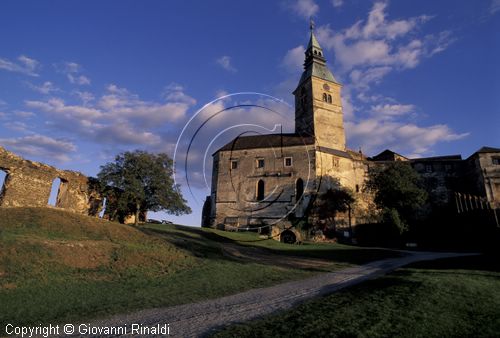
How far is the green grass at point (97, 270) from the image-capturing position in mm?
11500

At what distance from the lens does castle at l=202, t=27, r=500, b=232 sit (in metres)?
46.1

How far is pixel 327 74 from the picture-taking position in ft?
188

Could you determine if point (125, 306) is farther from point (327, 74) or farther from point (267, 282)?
point (327, 74)

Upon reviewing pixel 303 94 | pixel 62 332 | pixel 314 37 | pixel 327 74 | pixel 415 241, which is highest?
pixel 314 37

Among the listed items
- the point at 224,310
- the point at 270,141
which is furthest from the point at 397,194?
the point at 224,310

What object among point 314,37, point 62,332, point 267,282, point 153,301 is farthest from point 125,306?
point 314,37

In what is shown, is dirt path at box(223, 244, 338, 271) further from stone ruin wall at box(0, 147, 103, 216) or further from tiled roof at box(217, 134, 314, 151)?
tiled roof at box(217, 134, 314, 151)

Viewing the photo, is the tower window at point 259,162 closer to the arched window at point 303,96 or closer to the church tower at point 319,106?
the church tower at point 319,106

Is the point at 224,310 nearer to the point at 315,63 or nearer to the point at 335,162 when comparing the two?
the point at 335,162

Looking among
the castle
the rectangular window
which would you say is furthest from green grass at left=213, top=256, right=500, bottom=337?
the rectangular window

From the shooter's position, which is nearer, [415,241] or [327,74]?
[415,241]

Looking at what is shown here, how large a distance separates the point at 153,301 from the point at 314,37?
62705mm

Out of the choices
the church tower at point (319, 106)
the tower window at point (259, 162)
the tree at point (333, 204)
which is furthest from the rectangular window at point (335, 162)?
the tower window at point (259, 162)

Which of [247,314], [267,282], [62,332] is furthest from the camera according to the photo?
[267,282]
